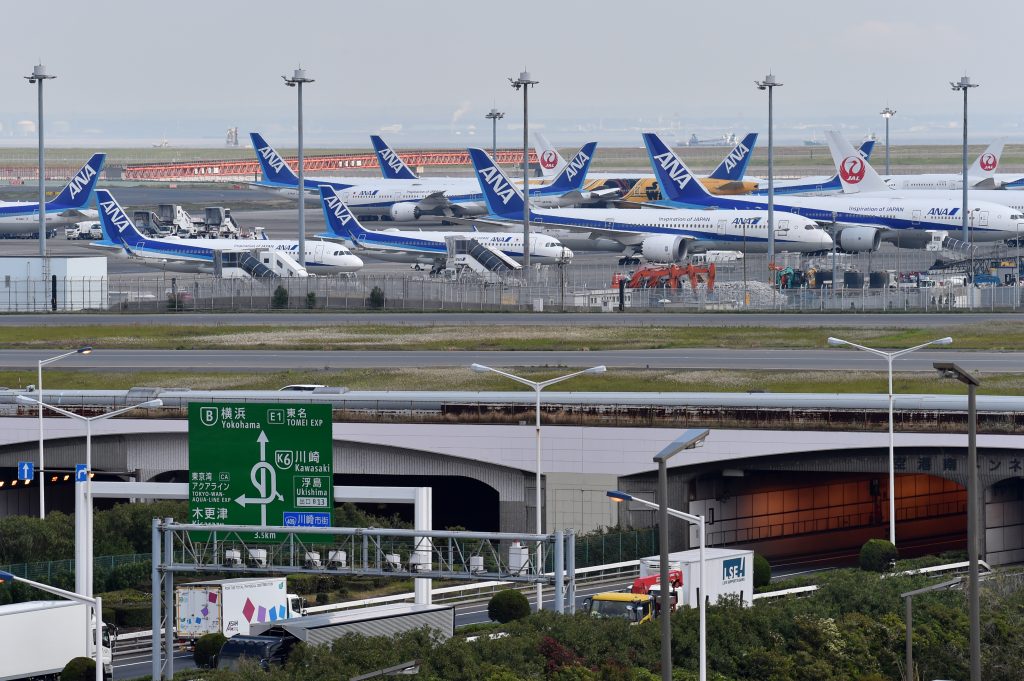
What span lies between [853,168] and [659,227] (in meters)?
40.8

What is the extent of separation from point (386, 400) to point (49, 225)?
126302mm

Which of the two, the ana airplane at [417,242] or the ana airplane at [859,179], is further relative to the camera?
the ana airplane at [859,179]

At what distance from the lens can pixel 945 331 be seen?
88438mm

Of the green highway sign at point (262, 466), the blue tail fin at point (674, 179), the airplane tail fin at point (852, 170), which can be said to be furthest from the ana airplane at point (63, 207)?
the green highway sign at point (262, 466)

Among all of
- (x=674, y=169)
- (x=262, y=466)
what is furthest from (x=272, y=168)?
(x=262, y=466)

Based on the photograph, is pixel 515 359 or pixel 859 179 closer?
pixel 515 359

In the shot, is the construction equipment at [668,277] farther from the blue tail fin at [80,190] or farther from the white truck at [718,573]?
the white truck at [718,573]

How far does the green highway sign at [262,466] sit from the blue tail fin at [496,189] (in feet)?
359

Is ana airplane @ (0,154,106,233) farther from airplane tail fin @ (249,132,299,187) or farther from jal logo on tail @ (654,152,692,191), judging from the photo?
jal logo on tail @ (654,152,692,191)

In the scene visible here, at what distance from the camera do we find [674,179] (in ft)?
542

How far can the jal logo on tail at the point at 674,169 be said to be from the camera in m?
164

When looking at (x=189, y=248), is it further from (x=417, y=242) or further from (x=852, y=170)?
A: (x=852, y=170)

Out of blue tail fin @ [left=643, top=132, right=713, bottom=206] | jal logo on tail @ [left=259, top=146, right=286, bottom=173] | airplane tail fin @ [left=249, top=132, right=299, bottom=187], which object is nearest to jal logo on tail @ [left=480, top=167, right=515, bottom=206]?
blue tail fin @ [left=643, top=132, right=713, bottom=206]

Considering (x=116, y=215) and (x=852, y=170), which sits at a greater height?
(x=852, y=170)
